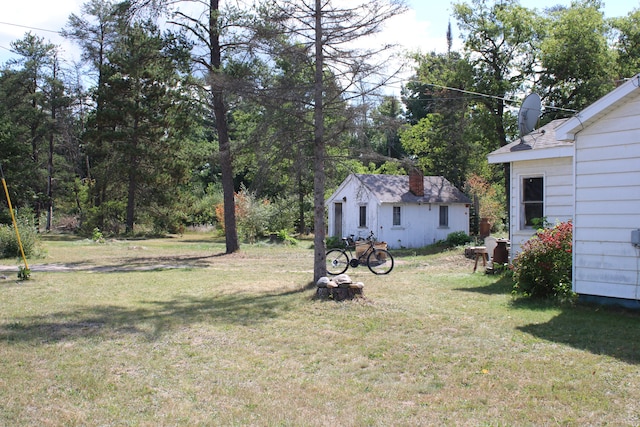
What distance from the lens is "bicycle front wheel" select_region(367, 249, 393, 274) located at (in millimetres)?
13844

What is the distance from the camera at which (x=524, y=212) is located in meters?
12.2

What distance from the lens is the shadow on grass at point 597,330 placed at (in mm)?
5992

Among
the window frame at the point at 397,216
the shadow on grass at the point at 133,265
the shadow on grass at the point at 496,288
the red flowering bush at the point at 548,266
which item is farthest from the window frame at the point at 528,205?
the window frame at the point at 397,216

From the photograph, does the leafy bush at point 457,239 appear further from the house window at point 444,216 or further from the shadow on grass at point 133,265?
the shadow on grass at point 133,265

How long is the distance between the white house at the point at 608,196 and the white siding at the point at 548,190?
231 cm

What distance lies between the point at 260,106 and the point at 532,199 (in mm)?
6538

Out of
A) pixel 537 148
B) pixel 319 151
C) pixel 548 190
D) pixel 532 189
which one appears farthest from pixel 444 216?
pixel 319 151

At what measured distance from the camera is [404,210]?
79.1ft

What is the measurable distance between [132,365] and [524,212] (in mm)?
9595

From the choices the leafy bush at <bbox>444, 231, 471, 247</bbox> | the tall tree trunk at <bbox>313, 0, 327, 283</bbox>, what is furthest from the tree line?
the leafy bush at <bbox>444, 231, 471, 247</bbox>

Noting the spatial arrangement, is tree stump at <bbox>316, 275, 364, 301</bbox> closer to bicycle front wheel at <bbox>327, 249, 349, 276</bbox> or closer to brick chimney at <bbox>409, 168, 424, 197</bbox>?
bicycle front wheel at <bbox>327, 249, 349, 276</bbox>

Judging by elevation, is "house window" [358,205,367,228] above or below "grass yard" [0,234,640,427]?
above

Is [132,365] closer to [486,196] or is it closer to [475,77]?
[475,77]

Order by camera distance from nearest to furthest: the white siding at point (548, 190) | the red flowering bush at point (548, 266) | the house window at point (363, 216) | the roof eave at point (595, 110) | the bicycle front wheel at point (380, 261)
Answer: the roof eave at point (595, 110)
the red flowering bush at point (548, 266)
the white siding at point (548, 190)
the bicycle front wheel at point (380, 261)
the house window at point (363, 216)
